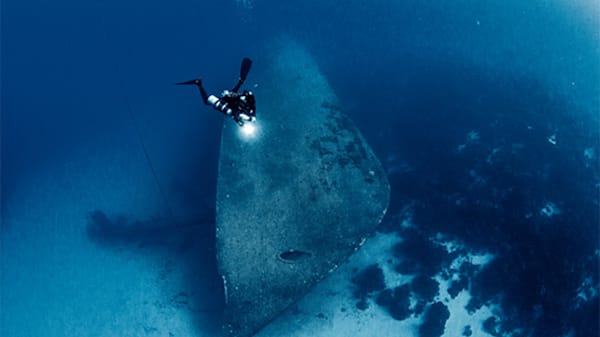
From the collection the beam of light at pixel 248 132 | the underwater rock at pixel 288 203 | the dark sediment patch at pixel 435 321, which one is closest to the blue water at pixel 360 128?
the dark sediment patch at pixel 435 321

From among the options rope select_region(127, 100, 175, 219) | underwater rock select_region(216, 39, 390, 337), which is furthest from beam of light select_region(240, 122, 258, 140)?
rope select_region(127, 100, 175, 219)

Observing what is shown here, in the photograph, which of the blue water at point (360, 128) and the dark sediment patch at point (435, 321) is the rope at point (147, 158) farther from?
the dark sediment patch at point (435, 321)

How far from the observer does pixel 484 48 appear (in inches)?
523

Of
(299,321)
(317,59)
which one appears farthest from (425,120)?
(299,321)

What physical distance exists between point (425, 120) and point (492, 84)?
340cm

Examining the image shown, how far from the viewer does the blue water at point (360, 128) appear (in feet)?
29.1

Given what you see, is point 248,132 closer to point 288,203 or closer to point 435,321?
point 288,203

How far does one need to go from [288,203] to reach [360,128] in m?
4.60

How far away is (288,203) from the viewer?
703 cm

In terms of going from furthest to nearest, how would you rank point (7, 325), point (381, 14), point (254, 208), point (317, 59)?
point (381, 14) < point (317, 59) < point (7, 325) < point (254, 208)

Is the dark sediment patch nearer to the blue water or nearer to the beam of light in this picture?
the blue water

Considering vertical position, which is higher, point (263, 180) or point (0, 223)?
point (263, 180)

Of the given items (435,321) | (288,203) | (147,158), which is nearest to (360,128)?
(288,203)

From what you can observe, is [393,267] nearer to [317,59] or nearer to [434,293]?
[434,293]
